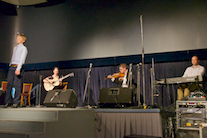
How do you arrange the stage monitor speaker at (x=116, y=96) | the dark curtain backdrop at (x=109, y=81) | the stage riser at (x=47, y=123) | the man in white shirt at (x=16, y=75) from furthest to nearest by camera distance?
1. the dark curtain backdrop at (x=109, y=81)
2. the stage monitor speaker at (x=116, y=96)
3. the man in white shirt at (x=16, y=75)
4. the stage riser at (x=47, y=123)

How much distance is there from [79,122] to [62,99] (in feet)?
3.70

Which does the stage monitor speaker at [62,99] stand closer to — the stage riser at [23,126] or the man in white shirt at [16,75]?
the man in white shirt at [16,75]

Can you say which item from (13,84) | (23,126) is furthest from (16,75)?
(23,126)

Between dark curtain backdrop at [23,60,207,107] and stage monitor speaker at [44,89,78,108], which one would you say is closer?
stage monitor speaker at [44,89,78,108]

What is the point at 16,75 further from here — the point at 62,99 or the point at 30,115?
the point at 30,115

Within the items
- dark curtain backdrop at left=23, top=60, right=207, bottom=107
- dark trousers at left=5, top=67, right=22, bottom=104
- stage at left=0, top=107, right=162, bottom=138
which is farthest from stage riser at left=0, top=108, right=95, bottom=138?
dark curtain backdrop at left=23, top=60, right=207, bottom=107

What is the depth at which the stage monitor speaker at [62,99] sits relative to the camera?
13.7 feet

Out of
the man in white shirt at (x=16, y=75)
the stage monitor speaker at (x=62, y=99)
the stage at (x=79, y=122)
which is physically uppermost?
the man in white shirt at (x=16, y=75)

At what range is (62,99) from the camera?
425 centimetres

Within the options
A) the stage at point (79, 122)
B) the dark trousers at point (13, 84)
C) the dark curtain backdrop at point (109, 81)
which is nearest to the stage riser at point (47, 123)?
the stage at point (79, 122)

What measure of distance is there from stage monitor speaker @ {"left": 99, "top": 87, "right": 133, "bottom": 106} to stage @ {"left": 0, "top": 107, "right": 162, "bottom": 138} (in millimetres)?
412

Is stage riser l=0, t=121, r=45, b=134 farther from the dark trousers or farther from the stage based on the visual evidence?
the dark trousers

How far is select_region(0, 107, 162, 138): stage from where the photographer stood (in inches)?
104

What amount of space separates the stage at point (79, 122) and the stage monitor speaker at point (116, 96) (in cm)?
41
